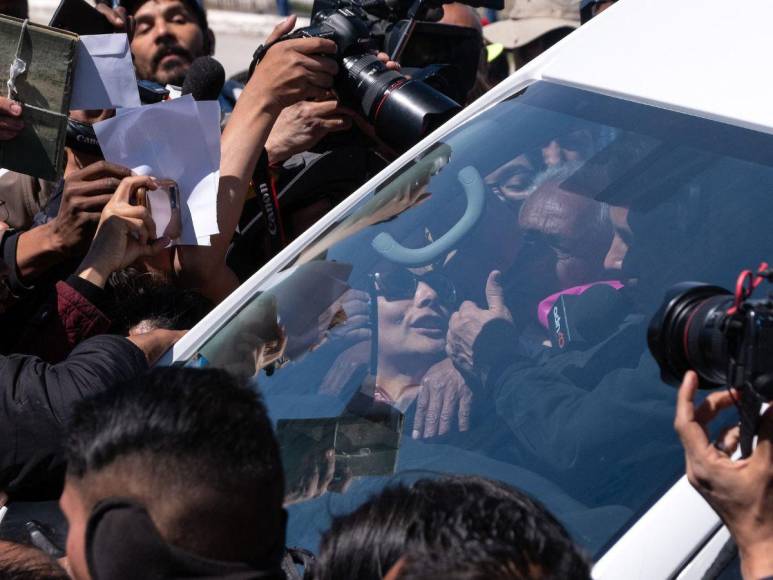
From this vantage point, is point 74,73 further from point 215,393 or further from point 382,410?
point 215,393

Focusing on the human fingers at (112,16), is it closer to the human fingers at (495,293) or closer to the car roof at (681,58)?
the car roof at (681,58)

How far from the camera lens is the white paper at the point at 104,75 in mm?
2568

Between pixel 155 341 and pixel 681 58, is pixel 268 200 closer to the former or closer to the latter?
pixel 155 341

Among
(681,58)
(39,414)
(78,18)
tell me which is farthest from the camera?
(78,18)

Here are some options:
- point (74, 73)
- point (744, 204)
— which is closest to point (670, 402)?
point (744, 204)

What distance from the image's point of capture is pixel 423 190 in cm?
237

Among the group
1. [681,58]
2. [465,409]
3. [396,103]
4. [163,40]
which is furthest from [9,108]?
[163,40]

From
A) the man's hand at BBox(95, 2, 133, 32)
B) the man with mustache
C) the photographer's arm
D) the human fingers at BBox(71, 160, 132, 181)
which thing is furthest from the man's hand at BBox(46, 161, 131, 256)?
the man with mustache

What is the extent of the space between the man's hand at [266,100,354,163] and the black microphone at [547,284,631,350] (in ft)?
4.07

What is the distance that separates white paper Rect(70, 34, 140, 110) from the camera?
2.57 meters

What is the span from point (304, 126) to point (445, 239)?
984 millimetres

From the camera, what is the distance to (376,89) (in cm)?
279

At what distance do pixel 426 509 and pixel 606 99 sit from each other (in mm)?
1190

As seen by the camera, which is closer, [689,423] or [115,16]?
[689,423]
